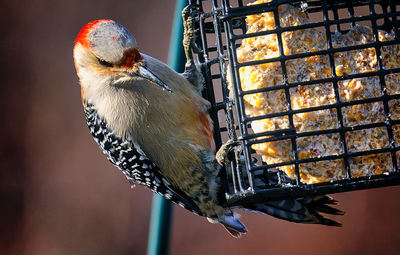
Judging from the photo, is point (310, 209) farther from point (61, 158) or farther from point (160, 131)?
point (61, 158)

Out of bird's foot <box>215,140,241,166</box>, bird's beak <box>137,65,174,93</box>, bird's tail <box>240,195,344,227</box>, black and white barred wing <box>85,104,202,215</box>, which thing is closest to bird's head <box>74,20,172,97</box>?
bird's beak <box>137,65,174,93</box>

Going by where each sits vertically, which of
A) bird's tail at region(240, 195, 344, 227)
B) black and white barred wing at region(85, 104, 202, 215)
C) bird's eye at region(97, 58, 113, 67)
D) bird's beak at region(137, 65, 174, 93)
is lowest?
bird's tail at region(240, 195, 344, 227)

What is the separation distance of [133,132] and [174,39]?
0.59 m

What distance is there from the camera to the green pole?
2.99 m

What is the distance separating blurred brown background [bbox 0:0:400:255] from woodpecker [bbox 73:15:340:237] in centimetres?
113

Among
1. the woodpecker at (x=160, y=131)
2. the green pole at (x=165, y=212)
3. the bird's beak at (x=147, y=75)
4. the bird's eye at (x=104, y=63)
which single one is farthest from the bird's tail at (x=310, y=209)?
the bird's eye at (x=104, y=63)

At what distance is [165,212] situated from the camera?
3.09 meters

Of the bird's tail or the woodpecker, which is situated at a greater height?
the woodpecker

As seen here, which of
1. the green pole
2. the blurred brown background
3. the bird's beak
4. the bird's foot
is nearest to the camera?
the bird's beak

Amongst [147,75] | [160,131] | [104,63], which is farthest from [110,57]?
[160,131]

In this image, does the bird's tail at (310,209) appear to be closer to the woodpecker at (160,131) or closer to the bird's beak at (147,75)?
the woodpecker at (160,131)

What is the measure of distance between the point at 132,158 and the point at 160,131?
10.2 inches

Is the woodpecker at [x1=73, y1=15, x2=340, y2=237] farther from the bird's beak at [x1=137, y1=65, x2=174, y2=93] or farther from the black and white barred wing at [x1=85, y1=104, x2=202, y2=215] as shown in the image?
the bird's beak at [x1=137, y1=65, x2=174, y2=93]

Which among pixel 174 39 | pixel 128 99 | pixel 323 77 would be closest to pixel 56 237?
pixel 128 99
